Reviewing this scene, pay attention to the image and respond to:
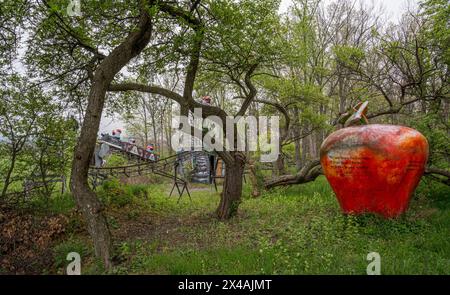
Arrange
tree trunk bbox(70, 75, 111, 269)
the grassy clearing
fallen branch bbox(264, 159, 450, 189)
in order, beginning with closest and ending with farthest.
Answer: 1. the grassy clearing
2. tree trunk bbox(70, 75, 111, 269)
3. fallen branch bbox(264, 159, 450, 189)

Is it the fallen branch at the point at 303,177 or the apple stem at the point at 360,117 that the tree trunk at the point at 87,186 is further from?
the fallen branch at the point at 303,177

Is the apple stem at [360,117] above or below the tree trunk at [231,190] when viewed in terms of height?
above

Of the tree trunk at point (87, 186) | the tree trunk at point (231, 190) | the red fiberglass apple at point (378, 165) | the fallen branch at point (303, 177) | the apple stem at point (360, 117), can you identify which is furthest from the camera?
the fallen branch at point (303, 177)

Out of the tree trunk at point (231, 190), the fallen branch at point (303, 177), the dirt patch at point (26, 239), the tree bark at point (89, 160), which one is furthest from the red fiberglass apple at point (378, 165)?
the dirt patch at point (26, 239)

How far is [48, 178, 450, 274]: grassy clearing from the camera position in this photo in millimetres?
4066

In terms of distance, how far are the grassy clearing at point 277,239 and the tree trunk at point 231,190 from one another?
14.3 inches

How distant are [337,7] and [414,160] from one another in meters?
19.6

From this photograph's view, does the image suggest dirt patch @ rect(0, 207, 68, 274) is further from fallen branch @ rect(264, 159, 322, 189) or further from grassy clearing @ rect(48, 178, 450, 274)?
fallen branch @ rect(264, 159, 322, 189)

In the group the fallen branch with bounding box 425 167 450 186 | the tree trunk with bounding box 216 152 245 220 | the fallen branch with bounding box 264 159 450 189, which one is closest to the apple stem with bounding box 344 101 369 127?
the fallen branch with bounding box 425 167 450 186

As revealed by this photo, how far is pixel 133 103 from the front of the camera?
9570 mm

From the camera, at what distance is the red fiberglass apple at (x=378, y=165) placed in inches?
224

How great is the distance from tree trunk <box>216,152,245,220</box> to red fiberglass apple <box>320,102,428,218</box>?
2.52 meters

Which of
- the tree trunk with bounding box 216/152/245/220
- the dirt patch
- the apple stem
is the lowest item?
the dirt patch
